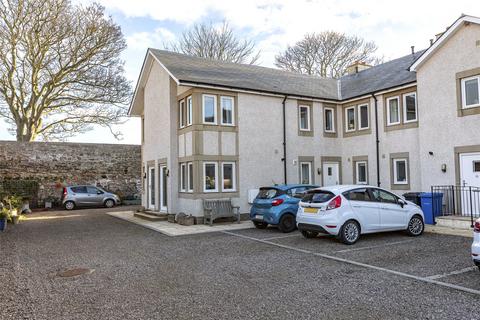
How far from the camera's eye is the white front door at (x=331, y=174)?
704 inches

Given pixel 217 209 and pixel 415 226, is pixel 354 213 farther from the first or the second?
pixel 217 209

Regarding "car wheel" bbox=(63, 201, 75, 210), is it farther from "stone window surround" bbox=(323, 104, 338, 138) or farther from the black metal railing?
the black metal railing

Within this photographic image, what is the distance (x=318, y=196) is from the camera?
1005 cm

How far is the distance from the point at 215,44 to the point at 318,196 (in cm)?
2610

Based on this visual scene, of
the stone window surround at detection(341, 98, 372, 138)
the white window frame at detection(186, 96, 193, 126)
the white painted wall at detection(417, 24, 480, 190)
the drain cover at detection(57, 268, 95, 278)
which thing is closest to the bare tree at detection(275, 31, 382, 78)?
the stone window surround at detection(341, 98, 372, 138)

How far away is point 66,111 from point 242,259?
24507mm

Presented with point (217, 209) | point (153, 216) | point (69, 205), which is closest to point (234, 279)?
point (217, 209)

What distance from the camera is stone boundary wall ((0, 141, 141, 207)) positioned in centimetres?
2270

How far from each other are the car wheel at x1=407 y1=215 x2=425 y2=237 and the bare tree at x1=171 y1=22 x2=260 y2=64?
25.2 metres

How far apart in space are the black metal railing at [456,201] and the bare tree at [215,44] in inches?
924

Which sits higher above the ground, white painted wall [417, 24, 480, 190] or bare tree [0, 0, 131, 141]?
bare tree [0, 0, 131, 141]

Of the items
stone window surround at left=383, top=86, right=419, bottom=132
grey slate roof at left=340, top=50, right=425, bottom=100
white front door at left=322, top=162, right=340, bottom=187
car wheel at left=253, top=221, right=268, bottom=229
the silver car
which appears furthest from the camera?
the silver car

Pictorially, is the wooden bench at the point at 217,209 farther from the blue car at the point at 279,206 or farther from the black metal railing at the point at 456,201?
the black metal railing at the point at 456,201

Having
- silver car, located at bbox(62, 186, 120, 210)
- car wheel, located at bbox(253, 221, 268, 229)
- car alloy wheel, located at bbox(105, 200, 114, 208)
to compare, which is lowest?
car wheel, located at bbox(253, 221, 268, 229)
